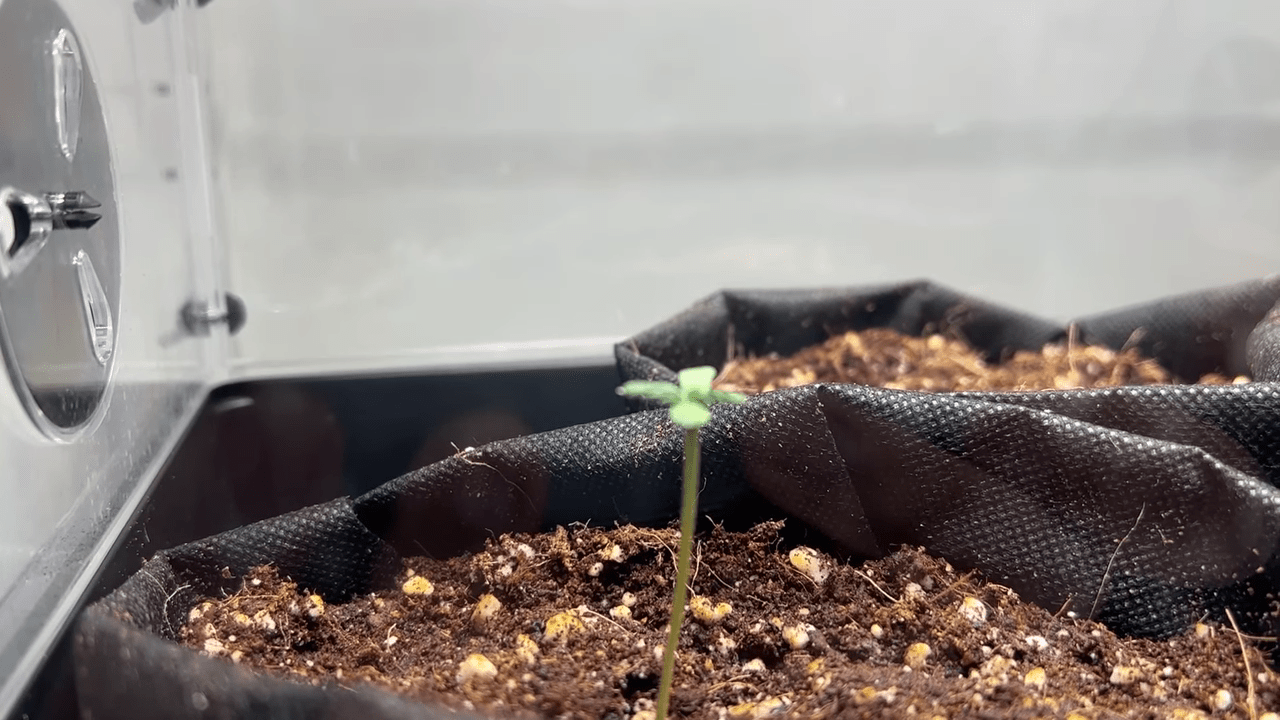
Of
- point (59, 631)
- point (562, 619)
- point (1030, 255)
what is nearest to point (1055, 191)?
point (1030, 255)

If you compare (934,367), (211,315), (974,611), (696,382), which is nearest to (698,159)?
(934,367)

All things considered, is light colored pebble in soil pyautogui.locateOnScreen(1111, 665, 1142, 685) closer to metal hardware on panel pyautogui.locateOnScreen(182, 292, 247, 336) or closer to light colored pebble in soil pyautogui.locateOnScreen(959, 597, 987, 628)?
light colored pebble in soil pyautogui.locateOnScreen(959, 597, 987, 628)

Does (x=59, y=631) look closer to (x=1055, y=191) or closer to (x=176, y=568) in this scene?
(x=176, y=568)

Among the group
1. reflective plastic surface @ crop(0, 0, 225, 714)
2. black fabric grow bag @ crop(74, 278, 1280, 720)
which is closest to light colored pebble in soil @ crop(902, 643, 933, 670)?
black fabric grow bag @ crop(74, 278, 1280, 720)

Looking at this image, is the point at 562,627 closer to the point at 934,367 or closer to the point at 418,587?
the point at 418,587

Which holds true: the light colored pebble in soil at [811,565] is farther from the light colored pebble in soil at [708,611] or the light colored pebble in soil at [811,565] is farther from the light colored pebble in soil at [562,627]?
the light colored pebble in soil at [562,627]

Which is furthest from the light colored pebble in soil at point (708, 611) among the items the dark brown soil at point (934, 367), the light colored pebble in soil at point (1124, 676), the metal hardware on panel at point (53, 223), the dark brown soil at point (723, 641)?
the metal hardware on panel at point (53, 223)

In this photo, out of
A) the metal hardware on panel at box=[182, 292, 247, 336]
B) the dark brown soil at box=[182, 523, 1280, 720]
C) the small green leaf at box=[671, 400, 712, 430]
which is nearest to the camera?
the small green leaf at box=[671, 400, 712, 430]

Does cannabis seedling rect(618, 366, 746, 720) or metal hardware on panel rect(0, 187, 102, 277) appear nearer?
cannabis seedling rect(618, 366, 746, 720)
